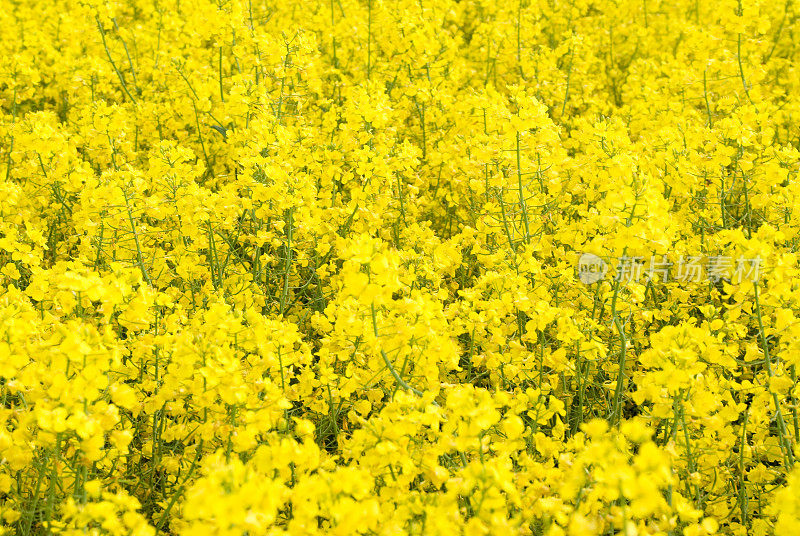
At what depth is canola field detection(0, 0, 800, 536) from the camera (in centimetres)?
217

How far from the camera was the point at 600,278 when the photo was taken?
127 inches

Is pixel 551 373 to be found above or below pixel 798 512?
below

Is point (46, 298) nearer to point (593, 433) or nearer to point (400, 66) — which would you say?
point (593, 433)

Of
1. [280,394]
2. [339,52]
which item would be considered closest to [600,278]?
[280,394]

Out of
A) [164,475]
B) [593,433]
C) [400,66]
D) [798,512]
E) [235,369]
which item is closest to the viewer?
[798,512]

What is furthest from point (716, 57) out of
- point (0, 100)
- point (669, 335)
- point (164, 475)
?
point (0, 100)

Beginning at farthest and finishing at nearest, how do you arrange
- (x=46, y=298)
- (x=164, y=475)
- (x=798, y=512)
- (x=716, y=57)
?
(x=716, y=57) < (x=46, y=298) < (x=164, y=475) < (x=798, y=512)

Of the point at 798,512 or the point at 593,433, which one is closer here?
the point at 798,512

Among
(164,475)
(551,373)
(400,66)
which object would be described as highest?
(400,66)

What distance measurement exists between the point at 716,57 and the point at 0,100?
4.43 meters

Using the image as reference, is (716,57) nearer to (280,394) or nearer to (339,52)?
(339,52)

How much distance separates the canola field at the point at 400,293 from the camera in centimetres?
217

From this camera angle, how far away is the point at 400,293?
11.6ft

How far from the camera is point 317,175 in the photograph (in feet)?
13.0
